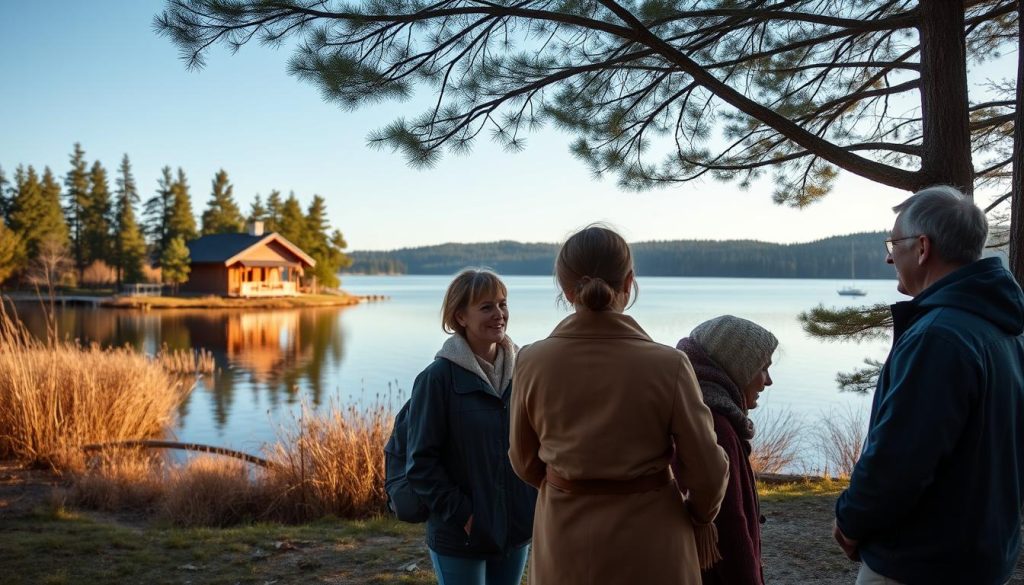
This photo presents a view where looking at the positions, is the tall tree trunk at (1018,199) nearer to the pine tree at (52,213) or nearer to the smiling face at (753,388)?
the smiling face at (753,388)

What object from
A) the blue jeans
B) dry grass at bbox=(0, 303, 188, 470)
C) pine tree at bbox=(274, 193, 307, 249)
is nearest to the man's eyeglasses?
the blue jeans

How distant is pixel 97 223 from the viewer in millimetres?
47750

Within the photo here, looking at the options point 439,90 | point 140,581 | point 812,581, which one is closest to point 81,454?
point 140,581


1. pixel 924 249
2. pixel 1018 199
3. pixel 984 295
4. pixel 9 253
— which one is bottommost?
pixel 984 295

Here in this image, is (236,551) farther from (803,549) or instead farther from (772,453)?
(772,453)

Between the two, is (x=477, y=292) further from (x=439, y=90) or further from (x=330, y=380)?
(x=330, y=380)

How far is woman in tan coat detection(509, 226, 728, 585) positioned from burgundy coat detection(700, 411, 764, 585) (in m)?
0.10

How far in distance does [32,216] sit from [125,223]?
4894mm

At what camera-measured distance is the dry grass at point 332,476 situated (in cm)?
579

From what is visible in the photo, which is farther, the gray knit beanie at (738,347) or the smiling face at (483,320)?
the smiling face at (483,320)

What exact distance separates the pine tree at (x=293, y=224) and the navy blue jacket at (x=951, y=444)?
4857 cm

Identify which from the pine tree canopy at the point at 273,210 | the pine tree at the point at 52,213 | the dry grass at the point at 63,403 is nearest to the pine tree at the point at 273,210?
the pine tree canopy at the point at 273,210

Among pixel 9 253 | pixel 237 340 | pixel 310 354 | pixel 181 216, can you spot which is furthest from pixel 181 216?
pixel 310 354

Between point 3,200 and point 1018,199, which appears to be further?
point 3,200
